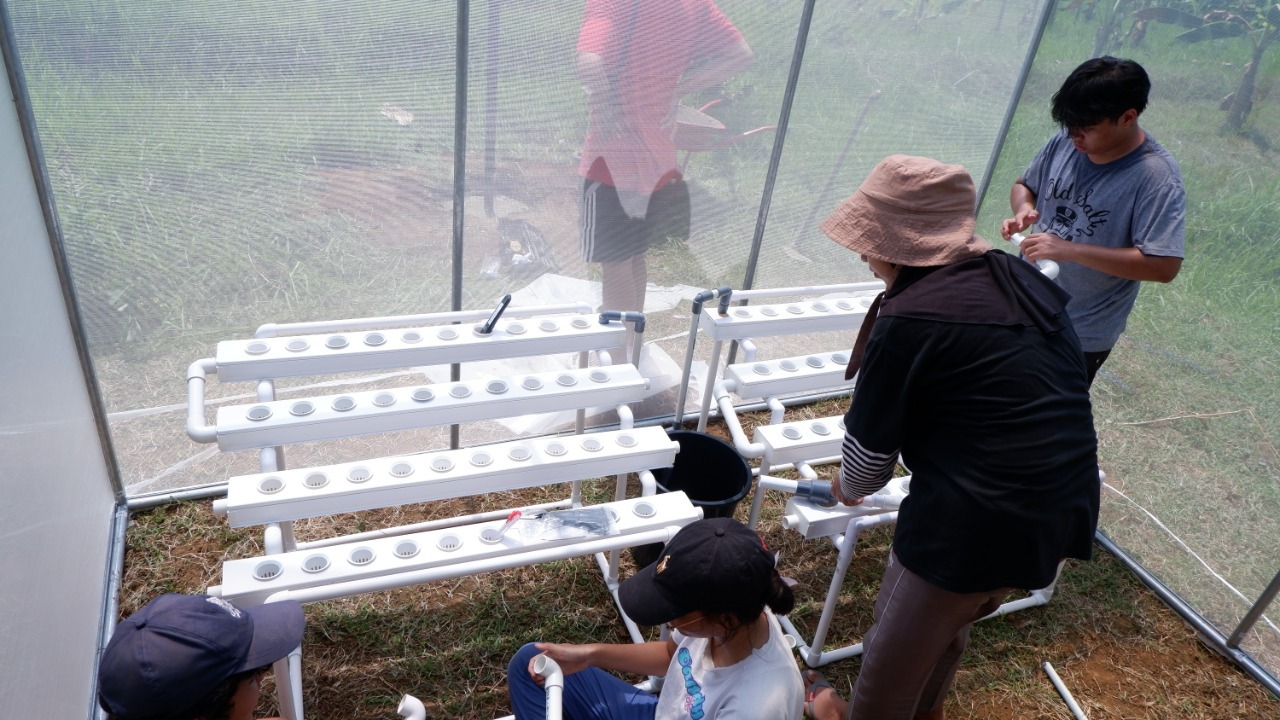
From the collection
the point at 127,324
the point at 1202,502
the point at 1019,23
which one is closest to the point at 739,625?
the point at 127,324

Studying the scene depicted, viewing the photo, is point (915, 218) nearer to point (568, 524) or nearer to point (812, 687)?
point (568, 524)

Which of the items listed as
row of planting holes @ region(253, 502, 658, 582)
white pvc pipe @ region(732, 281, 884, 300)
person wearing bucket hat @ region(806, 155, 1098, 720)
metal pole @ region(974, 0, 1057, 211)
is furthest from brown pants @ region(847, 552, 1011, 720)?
metal pole @ region(974, 0, 1057, 211)

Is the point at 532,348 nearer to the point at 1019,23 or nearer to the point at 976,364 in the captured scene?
the point at 976,364

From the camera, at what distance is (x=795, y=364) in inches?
116

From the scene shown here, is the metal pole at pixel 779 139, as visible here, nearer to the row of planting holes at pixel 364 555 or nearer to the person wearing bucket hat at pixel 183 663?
the row of planting holes at pixel 364 555

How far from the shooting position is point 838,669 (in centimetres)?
272

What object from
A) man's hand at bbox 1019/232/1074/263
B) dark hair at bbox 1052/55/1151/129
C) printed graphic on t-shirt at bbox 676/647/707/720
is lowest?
printed graphic on t-shirt at bbox 676/647/707/720

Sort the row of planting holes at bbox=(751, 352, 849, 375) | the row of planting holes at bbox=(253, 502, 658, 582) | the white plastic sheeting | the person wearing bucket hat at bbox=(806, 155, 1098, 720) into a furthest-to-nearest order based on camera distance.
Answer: the row of planting holes at bbox=(751, 352, 849, 375)
the row of planting holes at bbox=(253, 502, 658, 582)
the white plastic sheeting
the person wearing bucket hat at bbox=(806, 155, 1098, 720)

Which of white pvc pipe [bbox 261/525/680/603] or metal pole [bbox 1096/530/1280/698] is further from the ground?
white pvc pipe [bbox 261/525/680/603]

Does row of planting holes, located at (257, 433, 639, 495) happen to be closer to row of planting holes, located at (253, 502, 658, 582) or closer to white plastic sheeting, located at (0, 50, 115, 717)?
row of planting holes, located at (253, 502, 658, 582)

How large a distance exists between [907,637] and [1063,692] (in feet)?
3.74

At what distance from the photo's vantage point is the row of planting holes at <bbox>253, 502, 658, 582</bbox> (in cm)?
193

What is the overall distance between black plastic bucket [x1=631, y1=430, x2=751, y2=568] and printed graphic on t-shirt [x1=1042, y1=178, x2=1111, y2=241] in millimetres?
1253

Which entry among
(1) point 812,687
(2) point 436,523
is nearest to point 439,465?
(2) point 436,523
